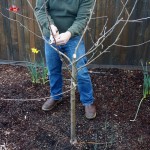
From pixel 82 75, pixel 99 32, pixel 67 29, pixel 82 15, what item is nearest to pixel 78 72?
pixel 82 75

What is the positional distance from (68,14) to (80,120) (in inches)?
41.7

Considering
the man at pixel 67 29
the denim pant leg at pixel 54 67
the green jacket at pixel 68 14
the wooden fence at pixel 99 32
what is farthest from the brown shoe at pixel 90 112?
the wooden fence at pixel 99 32

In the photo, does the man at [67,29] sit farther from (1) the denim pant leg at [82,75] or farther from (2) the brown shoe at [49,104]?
(2) the brown shoe at [49,104]

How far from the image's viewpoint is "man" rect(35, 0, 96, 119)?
2.52 meters

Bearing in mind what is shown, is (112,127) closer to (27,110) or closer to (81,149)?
(81,149)

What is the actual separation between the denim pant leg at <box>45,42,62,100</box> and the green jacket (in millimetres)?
172

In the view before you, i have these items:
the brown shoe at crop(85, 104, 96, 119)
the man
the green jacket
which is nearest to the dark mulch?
the brown shoe at crop(85, 104, 96, 119)

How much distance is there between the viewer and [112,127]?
285cm

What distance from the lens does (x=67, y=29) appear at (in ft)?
8.84

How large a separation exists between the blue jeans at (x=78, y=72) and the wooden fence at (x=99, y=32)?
3.72 feet

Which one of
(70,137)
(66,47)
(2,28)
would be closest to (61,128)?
(70,137)

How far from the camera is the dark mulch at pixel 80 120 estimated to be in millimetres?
2652

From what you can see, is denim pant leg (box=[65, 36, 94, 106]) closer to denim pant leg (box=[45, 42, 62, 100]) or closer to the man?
the man

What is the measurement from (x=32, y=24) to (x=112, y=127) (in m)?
1.88
